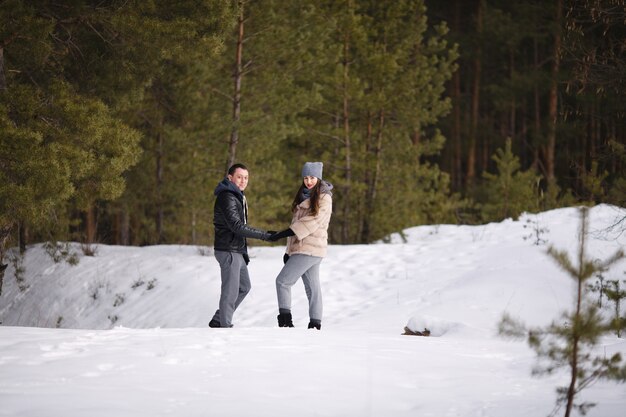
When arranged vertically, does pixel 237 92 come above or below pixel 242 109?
above

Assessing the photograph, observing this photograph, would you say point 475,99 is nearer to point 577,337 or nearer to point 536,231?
point 536,231

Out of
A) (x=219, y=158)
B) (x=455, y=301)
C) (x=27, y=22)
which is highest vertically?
(x=27, y=22)

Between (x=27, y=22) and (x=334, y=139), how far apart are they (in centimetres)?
1055

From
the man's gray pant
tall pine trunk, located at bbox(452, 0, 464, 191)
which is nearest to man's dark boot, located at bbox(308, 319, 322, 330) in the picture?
the man's gray pant

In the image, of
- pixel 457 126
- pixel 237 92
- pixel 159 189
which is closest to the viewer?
pixel 237 92

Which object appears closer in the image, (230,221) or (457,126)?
(230,221)

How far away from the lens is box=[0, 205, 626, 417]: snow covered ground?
14.3 ft

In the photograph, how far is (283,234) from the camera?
7562 millimetres

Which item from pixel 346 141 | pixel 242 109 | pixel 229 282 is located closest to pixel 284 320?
pixel 229 282

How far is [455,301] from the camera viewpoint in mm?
→ 10469

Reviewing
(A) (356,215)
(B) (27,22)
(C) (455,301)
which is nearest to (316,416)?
(C) (455,301)

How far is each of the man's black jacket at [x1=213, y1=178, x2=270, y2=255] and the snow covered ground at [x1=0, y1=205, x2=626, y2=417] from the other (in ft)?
3.43

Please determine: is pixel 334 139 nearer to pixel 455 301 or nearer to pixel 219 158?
pixel 219 158

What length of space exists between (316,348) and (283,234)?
1922 millimetres
